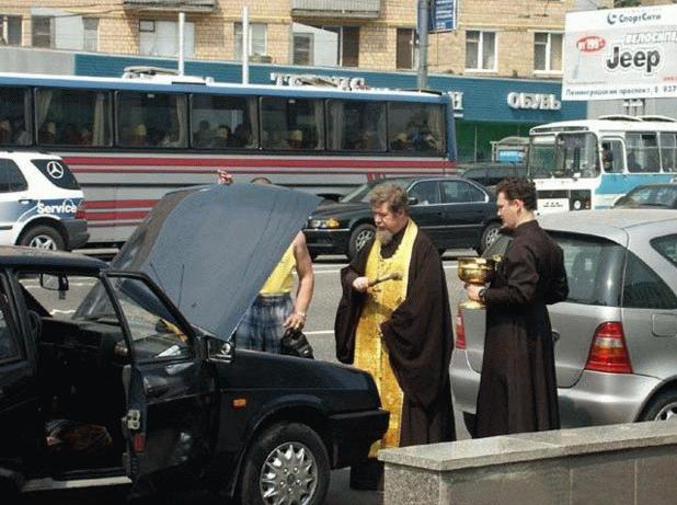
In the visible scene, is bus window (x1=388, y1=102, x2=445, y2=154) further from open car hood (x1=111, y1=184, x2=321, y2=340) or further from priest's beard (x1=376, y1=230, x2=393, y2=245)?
open car hood (x1=111, y1=184, x2=321, y2=340)

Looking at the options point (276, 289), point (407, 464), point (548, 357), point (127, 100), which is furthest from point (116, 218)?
point (407, 464)

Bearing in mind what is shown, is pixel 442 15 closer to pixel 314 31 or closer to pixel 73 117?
pixel 314 31

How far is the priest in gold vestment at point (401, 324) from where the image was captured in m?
7.96

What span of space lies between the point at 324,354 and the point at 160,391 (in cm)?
685

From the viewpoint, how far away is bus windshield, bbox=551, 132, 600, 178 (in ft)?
104

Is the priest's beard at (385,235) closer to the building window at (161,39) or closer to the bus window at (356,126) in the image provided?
the bus window at (356,126)

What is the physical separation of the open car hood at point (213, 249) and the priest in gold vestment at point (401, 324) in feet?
2.38

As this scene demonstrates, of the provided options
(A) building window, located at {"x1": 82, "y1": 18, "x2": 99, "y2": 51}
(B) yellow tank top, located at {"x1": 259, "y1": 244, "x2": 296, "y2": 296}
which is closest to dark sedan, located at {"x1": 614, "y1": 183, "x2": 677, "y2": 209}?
(B) yellow tank top, located at {"x1": 259, "y1": 244, "x2": 296, "y2": 296}

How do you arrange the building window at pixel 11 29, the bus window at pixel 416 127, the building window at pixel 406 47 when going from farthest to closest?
the building window at pixel 406 47, the building window at pixel 11 29, the bus window at pixel 416 127

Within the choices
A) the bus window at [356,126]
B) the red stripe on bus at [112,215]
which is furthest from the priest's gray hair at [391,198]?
the bus window at [356,126]

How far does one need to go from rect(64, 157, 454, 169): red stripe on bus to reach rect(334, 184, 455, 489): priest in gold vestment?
17.3 meters

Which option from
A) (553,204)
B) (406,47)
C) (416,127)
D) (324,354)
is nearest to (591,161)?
(553,204)

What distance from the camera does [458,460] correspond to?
228 inches

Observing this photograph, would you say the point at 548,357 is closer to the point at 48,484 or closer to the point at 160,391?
the point at 160,391
